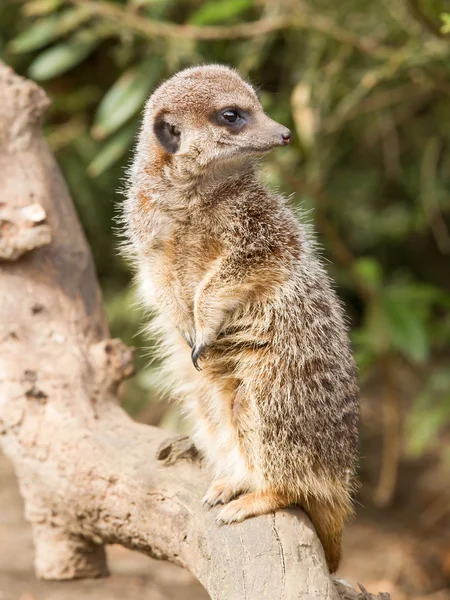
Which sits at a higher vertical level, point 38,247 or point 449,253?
point 38,247

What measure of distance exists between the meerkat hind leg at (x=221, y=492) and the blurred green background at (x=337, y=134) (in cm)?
132

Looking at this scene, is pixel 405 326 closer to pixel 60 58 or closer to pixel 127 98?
pixel 127 98

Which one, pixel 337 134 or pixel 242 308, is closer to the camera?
pixel 242 308

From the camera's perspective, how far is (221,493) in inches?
80.0

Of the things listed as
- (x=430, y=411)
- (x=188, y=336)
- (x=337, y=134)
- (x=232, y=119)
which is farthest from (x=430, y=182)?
(x=188, y=336)

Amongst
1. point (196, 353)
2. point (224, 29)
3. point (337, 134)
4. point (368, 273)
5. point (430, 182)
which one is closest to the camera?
point (196, 353)

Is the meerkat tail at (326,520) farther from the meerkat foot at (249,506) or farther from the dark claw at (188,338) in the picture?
the dark claw at (188,338)

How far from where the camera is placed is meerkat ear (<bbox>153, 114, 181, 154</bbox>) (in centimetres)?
224

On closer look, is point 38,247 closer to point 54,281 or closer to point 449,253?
point 54,281

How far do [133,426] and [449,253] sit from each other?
4.30 meters

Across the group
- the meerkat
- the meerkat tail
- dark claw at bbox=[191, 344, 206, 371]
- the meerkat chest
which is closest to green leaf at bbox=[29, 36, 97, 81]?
the meerkat

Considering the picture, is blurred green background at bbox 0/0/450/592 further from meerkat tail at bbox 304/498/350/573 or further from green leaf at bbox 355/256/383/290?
meerkat tail at bbox 304/498/350/573

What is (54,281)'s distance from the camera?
2586 mm

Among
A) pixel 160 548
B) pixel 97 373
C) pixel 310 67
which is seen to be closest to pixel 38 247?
pixel 97 373
